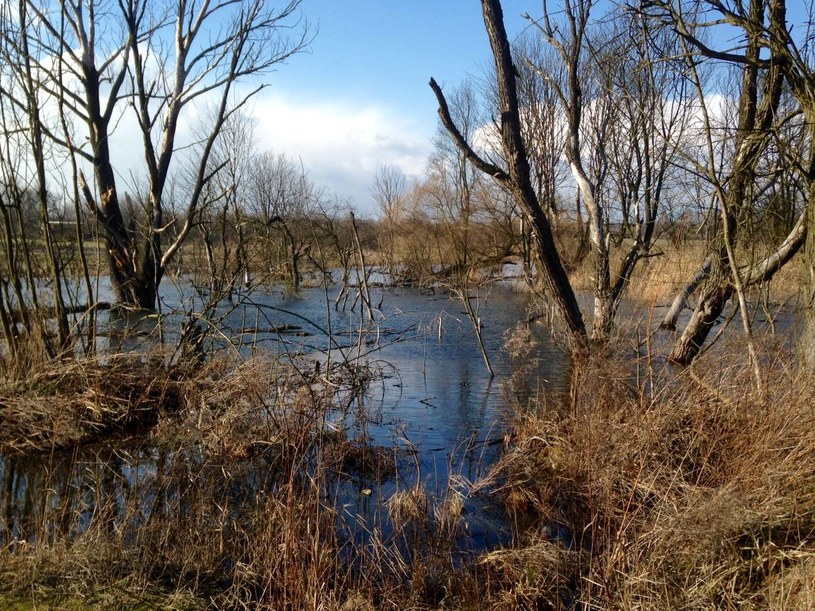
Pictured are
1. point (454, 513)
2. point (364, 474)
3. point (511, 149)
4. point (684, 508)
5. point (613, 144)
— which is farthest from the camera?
point (613, 144)

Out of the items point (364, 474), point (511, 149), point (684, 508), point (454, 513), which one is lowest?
point (364, 474)

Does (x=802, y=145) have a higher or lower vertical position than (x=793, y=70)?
lower

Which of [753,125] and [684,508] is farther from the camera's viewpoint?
[753,125]

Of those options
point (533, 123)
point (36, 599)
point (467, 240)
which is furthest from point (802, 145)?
point (467, 240)

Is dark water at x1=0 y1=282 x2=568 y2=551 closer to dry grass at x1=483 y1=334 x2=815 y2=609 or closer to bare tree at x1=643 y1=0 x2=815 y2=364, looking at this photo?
dry grass at x1=483 y1=334 x2=815 y2=609

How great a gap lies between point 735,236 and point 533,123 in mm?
18215

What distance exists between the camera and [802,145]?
20.3 ft

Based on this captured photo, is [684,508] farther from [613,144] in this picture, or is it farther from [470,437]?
[613,144]

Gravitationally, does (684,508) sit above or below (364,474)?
above

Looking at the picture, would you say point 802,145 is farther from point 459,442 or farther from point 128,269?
point 128,269

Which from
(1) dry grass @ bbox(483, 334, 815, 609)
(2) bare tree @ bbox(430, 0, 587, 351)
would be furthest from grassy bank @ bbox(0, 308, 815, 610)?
(2) bare tree @ bbox(430, 0, 587, 351)

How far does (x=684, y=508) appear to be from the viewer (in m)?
4.18

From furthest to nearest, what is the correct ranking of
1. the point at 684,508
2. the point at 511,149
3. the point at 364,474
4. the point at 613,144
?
1. the point at 613,144
2. the point at 511,149
3. the point at 364,474
4. the point at 684,508

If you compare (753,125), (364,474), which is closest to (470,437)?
(364,474)
